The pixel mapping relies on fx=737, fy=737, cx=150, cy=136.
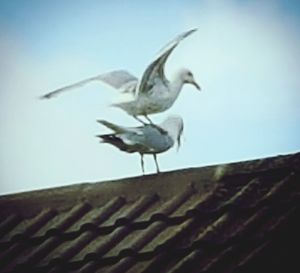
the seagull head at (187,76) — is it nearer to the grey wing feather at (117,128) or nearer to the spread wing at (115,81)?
the spread wing at (115,81)

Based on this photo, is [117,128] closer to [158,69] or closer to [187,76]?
[158,69]

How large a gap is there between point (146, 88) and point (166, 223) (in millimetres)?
1235

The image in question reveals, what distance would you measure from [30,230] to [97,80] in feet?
3.78

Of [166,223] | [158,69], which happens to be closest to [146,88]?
[158,69]

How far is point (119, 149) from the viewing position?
6.21 feet

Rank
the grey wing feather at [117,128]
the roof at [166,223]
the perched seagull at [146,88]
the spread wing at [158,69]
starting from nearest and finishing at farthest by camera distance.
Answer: the roof at [166,223], the grey wing feather at [117,128], the spread wing at [158,69], the perched seagull at [146,88]

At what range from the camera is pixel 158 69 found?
6.87 feet

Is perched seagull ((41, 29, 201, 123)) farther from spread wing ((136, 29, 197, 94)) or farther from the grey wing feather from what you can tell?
the grey wing feather

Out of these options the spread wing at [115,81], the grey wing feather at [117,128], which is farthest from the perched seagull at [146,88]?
the grey wing feather at [117,128]

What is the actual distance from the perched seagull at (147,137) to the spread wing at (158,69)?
5.2 inches

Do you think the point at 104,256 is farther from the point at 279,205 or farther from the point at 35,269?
the point at 279,205

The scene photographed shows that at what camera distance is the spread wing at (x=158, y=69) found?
1965 mm

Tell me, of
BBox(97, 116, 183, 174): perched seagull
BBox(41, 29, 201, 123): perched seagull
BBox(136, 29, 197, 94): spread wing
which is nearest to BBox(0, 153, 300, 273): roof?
BBox(97, 116, 183, 174): perched seagull

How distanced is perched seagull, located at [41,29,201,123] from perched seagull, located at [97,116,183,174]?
10 cm
